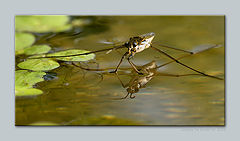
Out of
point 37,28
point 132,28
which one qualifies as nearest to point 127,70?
point 132,28

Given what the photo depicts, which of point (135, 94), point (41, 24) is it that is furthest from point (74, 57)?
point (41, 24)

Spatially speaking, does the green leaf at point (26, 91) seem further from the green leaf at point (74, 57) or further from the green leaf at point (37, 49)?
the green leaf at point (37, 49)

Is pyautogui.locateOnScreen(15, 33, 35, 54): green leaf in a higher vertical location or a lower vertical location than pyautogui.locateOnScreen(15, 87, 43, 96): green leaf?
higher

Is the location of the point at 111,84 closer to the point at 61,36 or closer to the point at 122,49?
the point at 122,49

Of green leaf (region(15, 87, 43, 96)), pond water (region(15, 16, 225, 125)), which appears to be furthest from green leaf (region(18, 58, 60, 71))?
green leaf (region(15, 87, 43, 96))

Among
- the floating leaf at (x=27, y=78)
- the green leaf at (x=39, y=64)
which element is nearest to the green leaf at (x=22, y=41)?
the green leaf at (x=39, y=64)

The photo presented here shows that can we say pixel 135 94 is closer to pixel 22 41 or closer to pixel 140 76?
pixel 140 76

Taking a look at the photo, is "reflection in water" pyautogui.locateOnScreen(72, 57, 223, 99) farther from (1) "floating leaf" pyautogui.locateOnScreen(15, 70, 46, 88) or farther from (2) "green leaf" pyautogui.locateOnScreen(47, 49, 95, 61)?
(1) "floating leaf" pyautogui.locateOnScreen(15, 70, 46, 88)
